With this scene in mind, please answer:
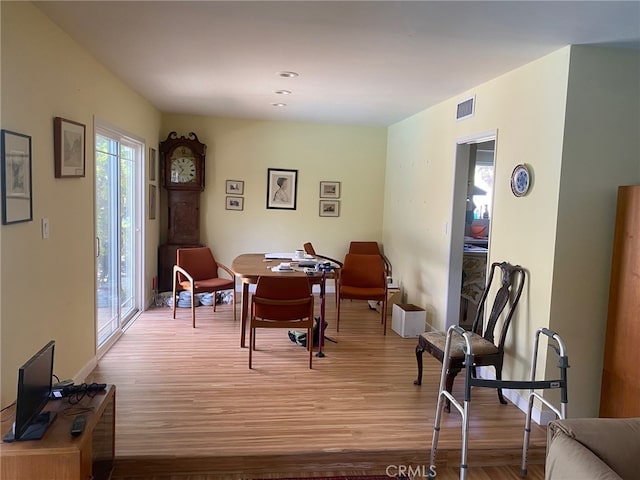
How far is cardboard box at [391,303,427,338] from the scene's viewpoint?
466 cm

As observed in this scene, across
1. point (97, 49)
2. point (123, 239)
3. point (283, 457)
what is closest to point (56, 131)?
point (97, 49)

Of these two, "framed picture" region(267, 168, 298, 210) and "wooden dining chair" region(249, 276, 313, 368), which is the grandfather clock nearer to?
"framed picture" region(267, 168, 298, 210)

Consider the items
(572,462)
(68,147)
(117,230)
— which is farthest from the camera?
(117,230)

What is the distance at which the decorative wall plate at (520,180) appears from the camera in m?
3.18

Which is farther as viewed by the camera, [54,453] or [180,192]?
[180,192]

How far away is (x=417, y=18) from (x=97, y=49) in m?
2.23

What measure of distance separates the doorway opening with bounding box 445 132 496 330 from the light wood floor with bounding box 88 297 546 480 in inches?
32.7

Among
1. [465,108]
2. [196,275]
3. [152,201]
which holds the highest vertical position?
[465,108]

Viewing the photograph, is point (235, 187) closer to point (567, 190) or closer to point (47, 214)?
point (47, 214)

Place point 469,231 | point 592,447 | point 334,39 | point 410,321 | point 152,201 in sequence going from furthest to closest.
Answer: point 469,231, point 152,201, point 410,321, point 334,39, point 592,447

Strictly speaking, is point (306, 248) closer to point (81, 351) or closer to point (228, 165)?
point (228, 165)

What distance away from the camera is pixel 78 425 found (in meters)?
1.97

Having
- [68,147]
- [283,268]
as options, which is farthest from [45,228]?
[283,268]

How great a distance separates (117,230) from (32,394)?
8.76ft
